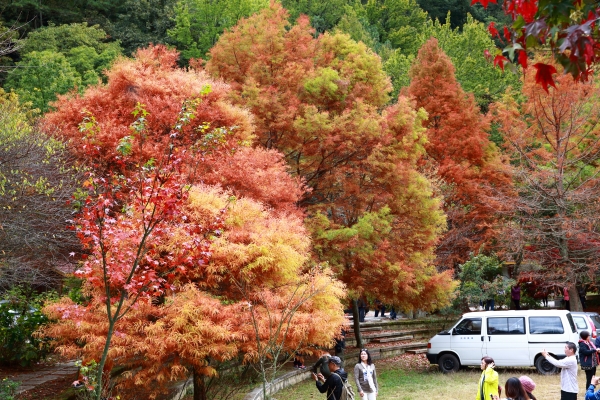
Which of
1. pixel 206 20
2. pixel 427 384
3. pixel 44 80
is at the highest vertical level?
pixel 206 20

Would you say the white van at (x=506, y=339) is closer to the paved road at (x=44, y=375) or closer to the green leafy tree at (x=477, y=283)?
the green leafy tree at (x=477, y=283)

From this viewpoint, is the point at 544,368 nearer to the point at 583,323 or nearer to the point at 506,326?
the point at 506,326

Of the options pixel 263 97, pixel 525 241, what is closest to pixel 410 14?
pixel 525 241

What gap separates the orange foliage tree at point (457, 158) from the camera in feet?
82.3

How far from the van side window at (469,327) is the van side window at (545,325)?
138 centimetres

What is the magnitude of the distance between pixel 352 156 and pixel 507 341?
680cm

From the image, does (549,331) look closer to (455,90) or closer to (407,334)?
(407,334)

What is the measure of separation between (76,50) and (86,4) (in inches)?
360

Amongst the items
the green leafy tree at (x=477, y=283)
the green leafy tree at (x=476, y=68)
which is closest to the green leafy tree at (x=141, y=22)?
the green leafy tree at (x=476, y=68)

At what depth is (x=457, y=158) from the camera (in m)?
26.2

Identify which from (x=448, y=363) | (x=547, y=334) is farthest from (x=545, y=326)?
(x=448, y=363)

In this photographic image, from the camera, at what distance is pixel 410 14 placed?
52.6 metres

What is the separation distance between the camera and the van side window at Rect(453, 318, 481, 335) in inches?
661

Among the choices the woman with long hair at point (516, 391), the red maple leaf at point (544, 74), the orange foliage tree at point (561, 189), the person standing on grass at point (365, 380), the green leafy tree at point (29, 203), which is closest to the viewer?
the red maple leaf at point (544, 74)
